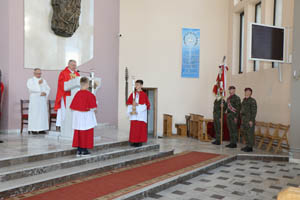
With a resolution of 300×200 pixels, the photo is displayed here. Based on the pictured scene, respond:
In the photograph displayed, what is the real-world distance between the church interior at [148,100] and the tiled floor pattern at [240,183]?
0.8 inches

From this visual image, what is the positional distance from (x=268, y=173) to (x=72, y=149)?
3.92 metres

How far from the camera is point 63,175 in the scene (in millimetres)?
4645

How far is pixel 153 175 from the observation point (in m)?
5.23

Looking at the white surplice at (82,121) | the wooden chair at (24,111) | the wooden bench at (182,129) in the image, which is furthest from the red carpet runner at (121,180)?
the wooden bench at (182,129)

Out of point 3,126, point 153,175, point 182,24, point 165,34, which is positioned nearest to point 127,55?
point 165,34

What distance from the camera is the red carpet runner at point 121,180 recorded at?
4.03 metres

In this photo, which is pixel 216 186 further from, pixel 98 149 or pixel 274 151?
pixel 274 151

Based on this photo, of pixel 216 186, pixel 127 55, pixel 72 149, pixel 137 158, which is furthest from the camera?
pixel 127 55

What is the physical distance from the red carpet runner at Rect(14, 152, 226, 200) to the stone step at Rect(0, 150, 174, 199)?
114 millimetres

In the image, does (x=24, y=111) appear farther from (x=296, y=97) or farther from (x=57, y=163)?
(x=296, y=97)

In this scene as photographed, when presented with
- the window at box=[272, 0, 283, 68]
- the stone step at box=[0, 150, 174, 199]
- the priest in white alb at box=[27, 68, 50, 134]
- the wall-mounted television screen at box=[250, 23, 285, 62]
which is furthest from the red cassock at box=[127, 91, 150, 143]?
the window at box=[272, 0, 283, 68]

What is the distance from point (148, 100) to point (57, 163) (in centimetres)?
262

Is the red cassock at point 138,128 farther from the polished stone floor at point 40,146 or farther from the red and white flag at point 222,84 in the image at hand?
the red and white flag at point 222,84

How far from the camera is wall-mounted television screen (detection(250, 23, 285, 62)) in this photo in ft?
23.7
